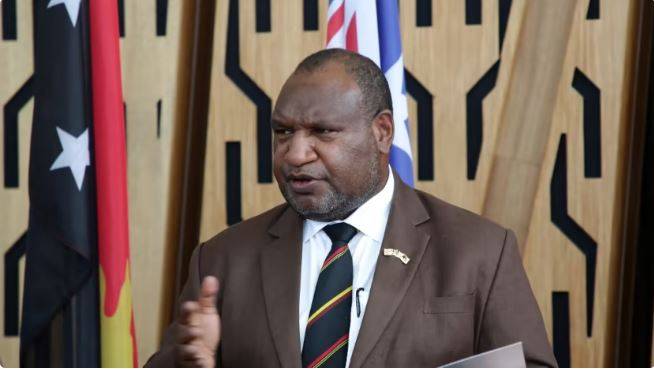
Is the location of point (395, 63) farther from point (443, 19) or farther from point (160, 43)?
point (160, 43)

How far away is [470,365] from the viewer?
1.39m

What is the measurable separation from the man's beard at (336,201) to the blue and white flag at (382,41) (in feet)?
2.24

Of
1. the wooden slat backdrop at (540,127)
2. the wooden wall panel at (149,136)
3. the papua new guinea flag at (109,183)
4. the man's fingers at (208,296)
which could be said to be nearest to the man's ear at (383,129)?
the man's fingers at (208,296)

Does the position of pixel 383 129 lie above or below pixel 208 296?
above

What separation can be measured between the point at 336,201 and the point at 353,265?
132 mm

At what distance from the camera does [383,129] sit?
1.92m

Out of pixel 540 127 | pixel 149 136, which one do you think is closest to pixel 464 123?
pixel 540 127

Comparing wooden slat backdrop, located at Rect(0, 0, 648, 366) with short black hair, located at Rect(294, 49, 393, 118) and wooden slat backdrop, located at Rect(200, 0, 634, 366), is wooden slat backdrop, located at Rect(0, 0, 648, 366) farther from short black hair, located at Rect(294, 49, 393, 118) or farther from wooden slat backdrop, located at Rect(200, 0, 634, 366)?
short black hair, located at Rect(294, 49, 393, 118)

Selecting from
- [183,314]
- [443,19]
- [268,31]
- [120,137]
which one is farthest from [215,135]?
[183,314]

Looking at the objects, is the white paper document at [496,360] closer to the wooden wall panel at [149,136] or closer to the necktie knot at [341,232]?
the necktie knot at [341,232]

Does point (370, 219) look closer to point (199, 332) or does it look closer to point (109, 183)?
point (199, 332)

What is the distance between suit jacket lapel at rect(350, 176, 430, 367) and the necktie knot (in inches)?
2.9

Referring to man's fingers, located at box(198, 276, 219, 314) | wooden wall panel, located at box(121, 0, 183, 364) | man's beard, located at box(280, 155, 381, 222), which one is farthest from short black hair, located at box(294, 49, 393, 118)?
wooden wall panel, located at box(121, 0, 183, 364)

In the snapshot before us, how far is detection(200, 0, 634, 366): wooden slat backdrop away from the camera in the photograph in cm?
290
